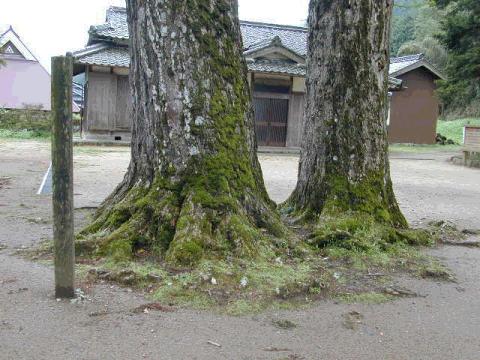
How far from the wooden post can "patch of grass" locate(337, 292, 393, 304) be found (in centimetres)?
177

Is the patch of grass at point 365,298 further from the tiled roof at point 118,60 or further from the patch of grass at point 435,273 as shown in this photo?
the tiled roof at point 118,60

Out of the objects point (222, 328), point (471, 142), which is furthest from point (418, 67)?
point (222, 328)

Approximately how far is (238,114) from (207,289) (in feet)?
5.08

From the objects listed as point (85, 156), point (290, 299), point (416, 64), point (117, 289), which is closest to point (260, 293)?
point (290, 299)

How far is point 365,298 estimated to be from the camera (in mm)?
3799

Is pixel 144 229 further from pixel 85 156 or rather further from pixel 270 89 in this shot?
pixel 270 89

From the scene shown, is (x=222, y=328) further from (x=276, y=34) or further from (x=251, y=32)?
(x=276, y=34)

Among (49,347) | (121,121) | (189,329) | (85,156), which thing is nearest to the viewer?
(49,347)

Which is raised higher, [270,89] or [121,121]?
[270,89]

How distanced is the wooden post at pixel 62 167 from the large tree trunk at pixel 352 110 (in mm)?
2671

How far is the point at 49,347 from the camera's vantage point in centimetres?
290

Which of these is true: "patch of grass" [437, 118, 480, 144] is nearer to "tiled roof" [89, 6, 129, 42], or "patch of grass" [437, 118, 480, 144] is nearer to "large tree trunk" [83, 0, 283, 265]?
"tiled roof" [89, 6, 129, 42]

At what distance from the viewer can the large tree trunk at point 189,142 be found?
4242mm

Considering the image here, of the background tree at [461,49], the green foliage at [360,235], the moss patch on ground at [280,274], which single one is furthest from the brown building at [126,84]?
the moss patch on ground at [280,274]
